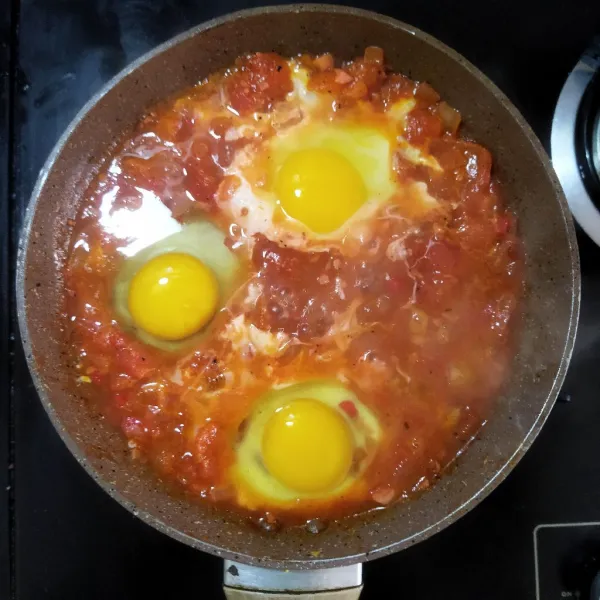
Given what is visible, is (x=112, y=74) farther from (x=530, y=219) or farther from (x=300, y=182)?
(x=530, y=219)

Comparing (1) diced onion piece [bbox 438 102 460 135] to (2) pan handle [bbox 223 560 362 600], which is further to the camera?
(1) diced onion piece [bbox 438 102 460 135]

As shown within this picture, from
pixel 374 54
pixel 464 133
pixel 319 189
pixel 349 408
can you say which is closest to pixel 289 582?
pixel 349 408

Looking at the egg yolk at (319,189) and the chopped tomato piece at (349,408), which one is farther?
the chopped tomato piece at (349,408)

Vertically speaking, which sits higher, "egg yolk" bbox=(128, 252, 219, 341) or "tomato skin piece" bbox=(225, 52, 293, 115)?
"tomato skin piece" bbox=(225, 52, 293, 115)

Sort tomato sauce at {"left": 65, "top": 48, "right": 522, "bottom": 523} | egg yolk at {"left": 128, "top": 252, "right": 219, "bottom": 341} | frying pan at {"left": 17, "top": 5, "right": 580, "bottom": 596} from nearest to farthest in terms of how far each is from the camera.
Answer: frying pan at {"left": 17, "top": 5, "right": 580, "bottom": 596} < egg yolk at {"left": 128, "top": 252, "right": 219, "bottom": 341} < tomato sauce at {"left": 65, "top": 48, "right": 522, "bottom": 523}

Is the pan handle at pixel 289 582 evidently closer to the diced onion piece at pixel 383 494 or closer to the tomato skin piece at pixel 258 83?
the diced onion piece at pixel 383 494

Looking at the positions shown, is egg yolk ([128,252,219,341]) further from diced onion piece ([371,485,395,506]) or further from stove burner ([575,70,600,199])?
stove burner ([575,70,600,199])

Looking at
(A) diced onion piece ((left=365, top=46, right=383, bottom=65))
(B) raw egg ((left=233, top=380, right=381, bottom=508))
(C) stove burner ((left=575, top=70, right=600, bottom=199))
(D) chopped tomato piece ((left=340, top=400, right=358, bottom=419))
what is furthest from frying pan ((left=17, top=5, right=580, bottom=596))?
(D) chopped tomato piece ((left=340, top=400, right=358, bottom=419))

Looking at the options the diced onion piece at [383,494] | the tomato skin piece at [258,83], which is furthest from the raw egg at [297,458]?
the tomato skin piece at [258,83]

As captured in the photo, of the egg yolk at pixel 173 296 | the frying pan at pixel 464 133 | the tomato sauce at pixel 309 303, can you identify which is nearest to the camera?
the frying pan at pixel 464 133
